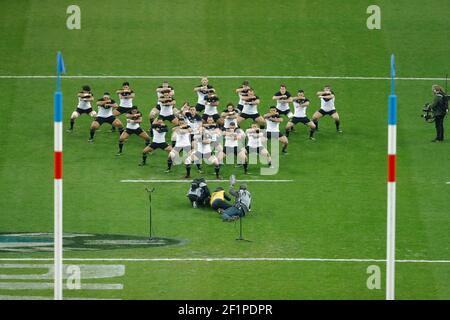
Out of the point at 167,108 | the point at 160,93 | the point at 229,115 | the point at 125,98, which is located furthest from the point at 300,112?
the point at 125,98

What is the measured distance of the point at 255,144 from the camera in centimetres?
4869

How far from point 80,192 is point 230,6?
18774 mm

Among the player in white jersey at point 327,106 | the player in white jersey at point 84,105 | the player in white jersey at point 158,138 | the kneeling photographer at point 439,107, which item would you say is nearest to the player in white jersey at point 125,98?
the player in white jersey at point 84,105

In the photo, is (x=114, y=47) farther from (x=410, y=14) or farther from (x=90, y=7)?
(x=410, y=14)

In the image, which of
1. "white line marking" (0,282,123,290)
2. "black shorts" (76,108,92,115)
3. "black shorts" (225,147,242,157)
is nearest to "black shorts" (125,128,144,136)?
"black shorts" (76,108,92,115)

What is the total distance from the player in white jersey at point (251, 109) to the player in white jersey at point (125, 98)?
419 cm

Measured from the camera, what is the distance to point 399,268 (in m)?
39.7

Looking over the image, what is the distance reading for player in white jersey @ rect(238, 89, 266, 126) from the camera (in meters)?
52.2

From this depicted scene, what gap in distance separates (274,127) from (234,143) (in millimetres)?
2289

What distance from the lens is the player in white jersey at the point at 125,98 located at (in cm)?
5209

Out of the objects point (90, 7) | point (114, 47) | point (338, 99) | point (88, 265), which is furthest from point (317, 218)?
point (90, 7)

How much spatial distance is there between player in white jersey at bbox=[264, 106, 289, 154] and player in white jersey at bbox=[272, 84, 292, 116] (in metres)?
1.63

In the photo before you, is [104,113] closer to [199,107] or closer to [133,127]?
[133,127]

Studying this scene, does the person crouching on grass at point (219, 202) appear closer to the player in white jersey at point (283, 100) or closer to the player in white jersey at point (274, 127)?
the player in white jersey at point (274, 127)
